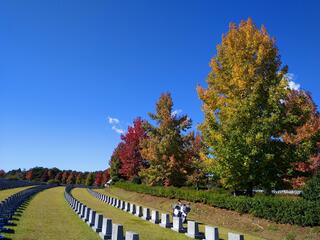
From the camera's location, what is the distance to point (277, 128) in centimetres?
2345

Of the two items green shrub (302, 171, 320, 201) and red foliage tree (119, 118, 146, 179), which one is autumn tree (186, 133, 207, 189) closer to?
red foliage tree (119, 118, 146, 179)

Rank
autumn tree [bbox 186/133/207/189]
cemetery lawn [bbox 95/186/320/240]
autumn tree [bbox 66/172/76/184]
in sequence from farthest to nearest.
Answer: autumn tree [bbox 66/172/76/184]
autumn tree [bbox 186/133/207/189]
cemetery lawn [bbox 95/186/320/240]

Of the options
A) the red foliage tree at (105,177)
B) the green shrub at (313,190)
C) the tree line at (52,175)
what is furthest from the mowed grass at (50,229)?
the tree line at (52,175)

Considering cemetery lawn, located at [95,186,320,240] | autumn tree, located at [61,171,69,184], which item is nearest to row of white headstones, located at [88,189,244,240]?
cemetery lawn, located at [95,186,320,240]

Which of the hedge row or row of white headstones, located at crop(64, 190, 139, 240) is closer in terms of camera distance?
row of white headstones, located at crop(64, 190, 139, 240)

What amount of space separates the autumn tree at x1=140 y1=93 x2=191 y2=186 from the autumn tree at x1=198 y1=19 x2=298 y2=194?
13.6 metres

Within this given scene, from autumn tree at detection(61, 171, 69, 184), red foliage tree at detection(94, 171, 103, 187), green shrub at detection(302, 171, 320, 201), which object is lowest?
green shrub at detection(302, 171, 320, 201)

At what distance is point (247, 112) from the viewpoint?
942 inches

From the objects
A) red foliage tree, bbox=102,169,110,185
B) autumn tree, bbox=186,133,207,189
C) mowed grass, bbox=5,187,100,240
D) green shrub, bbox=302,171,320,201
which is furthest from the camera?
red foliage tree, bbox=102,169,110,185

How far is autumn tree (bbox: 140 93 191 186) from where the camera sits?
4019cm

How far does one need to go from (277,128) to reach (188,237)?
956 centimetres

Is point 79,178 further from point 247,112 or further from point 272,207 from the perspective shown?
point 272,207

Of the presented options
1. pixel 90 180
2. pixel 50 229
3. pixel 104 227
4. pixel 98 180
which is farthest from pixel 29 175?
pixel 104 227

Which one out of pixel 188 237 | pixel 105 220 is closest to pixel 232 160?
pixel 188 237
